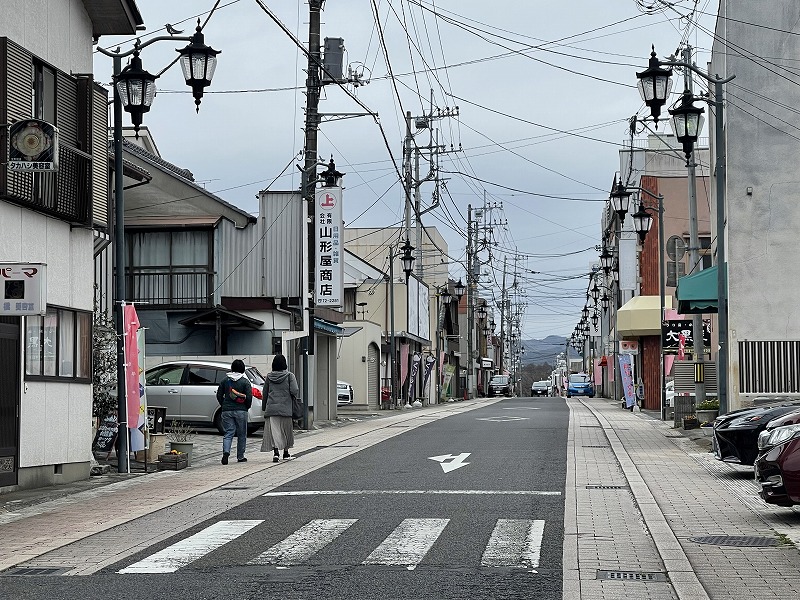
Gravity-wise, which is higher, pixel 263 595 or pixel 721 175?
pixel 721 175

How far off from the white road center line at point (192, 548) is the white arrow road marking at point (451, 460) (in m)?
6.08

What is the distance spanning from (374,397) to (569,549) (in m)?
41.8

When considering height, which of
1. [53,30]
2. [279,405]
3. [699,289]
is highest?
[53,30]

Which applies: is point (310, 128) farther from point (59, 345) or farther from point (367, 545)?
point (367, 545)

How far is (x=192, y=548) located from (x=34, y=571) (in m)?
1.47

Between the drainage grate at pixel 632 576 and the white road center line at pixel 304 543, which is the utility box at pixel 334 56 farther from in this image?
the drainage grate at pixel 632 576

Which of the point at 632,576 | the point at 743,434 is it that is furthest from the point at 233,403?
the point at 632,576

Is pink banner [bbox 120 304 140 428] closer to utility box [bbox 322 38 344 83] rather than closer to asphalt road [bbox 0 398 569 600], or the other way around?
asphalt road [bbox 0 398 569 600]

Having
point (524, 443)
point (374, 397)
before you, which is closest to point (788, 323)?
point (524, 443)

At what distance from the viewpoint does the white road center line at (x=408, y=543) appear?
9.33 metres

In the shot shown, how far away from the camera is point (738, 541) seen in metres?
10.5

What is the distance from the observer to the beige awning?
→ 139 ft

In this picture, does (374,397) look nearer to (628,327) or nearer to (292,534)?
(628,327)

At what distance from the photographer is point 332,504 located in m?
13.3
